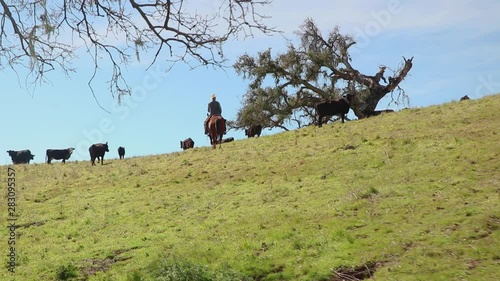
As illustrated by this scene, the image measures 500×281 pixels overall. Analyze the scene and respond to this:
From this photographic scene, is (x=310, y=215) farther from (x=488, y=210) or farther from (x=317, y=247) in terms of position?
(x=488, y=210)

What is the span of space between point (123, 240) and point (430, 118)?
61.9ft

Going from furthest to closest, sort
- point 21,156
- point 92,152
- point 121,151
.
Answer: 1. point 21,156
2. point 121,151
3. point 92,152

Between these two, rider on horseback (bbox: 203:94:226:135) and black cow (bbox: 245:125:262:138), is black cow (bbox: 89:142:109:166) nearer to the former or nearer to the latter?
rider on horseback (bbox: 203:94:226:135)

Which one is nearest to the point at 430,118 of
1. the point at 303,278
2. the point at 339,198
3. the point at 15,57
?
the point at 339,198

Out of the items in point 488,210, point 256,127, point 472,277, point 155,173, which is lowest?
point 472,277

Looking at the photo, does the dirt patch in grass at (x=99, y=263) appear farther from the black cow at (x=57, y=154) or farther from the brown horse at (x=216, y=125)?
the black cow at (x=57, y=154)

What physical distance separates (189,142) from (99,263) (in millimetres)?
35917

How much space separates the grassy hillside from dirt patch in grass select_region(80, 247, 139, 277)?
3cm

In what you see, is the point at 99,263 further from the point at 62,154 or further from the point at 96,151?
the point at 62,154

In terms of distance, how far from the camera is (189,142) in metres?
52.6

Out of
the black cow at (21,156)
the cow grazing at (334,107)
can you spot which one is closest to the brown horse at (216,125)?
the cow grazing at (334,107)

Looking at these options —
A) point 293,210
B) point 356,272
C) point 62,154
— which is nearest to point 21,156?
point 62,154

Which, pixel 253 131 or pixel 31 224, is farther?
pixel 253 131

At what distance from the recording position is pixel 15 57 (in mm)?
11016
